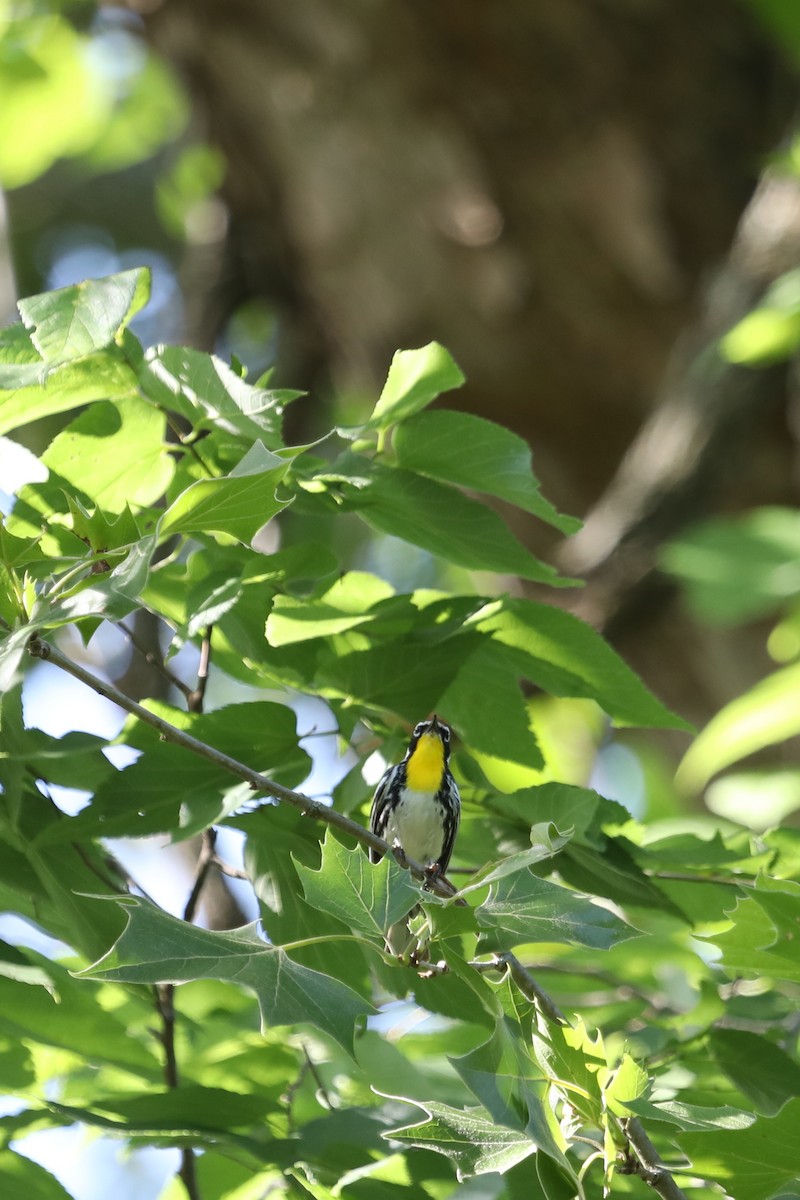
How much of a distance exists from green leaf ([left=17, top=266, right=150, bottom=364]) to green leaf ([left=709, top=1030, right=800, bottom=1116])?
139 centimetres

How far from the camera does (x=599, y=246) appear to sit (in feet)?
19.4

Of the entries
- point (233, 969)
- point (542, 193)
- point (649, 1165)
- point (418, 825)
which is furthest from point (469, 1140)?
point (542, 193)

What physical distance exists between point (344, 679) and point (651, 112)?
490 centimetres

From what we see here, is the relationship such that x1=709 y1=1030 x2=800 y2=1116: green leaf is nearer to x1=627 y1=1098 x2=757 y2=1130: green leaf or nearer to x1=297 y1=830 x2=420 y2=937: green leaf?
x1=627 y1=1098 x2=757 y2=1130: green leaf

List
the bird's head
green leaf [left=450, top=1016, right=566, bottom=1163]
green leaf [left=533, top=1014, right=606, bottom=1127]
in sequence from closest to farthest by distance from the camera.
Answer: green leaf [left=450, top=1016, right=566, bottom=1163] < green leaf [left=533, top=1014, right=606, bottom=1127] < the bird's head

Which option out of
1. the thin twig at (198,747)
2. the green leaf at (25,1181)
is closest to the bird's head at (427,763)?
the thin twig at (198,747)

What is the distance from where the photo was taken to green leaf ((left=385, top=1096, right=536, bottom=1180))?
4.46 ft

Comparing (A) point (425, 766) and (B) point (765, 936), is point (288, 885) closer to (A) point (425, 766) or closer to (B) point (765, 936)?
(B) point (765, 936)

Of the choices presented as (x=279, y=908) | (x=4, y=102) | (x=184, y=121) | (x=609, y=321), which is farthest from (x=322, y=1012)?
(x=184, y=121)

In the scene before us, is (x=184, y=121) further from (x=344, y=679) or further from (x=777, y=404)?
(x=344, y=679)

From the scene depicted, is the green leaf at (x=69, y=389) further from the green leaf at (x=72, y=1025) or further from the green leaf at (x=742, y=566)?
the green leaf at (x=742, y=566)

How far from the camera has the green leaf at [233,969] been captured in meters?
1.32

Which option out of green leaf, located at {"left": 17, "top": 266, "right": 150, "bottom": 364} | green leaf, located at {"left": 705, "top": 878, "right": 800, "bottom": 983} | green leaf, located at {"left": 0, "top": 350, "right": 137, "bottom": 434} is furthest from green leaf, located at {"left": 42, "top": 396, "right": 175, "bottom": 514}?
green leaf, located at {"left": 705, "top": 878, "right": 800, "bottom": 983}

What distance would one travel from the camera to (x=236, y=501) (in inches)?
59.1
